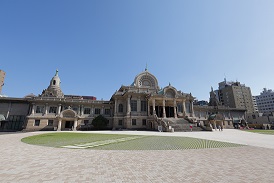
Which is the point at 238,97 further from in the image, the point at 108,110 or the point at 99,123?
the point at 99,123

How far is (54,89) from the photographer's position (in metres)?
49.5

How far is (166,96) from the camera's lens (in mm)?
39406

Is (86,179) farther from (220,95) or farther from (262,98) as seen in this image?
(262,98)

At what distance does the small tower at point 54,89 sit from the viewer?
47497 millimetres

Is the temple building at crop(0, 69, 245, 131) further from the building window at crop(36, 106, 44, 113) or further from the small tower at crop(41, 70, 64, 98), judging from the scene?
the small tower at crop(41, 70, 64, 98)

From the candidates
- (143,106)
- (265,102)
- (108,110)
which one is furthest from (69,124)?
(265,102)

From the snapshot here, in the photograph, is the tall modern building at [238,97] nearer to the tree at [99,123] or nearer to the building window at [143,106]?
the building window at [143,106]

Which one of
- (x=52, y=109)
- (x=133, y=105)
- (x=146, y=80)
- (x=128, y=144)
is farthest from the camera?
(x=146, y=80)

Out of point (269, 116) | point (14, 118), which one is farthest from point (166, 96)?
point (269, 116)

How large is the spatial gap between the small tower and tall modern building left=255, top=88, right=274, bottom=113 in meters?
156

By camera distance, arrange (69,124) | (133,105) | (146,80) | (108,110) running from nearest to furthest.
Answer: (133,105) → (69,124) → (108,110) → (146,80)

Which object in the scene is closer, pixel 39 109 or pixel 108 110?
pixel 39 109

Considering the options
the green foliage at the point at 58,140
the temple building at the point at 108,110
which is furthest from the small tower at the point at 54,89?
the green foliage at the point at 58,140

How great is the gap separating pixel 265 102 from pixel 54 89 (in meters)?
163
